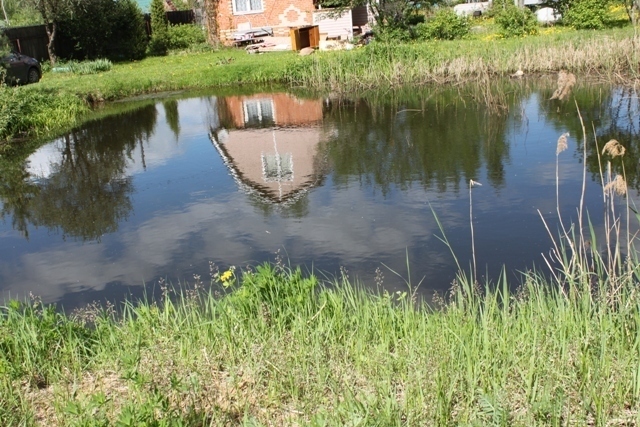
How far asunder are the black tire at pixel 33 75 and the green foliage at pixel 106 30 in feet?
15.5

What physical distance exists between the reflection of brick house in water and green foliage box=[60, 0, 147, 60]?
11.0m

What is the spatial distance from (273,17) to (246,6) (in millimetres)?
1381

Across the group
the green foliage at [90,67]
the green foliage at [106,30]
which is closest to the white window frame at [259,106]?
the green foliage at [90,67]

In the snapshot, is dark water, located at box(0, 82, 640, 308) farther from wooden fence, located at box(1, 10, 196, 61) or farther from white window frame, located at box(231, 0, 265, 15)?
white window frame, located at box(231, 0, 265, 15)

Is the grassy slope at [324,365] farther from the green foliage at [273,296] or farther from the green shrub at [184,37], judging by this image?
the green shrub at [184,37]

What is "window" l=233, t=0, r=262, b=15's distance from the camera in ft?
104

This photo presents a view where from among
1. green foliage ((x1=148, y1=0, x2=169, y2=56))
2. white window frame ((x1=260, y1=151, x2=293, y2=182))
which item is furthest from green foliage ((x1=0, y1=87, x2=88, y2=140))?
green foliage ((x1=148, y1=0, x2=169, y2=56))

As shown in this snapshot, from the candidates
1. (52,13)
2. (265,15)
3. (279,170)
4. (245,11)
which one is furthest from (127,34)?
(279,170)

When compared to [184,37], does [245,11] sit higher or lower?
higher

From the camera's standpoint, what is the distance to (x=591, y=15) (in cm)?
2420

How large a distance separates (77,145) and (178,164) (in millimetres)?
3525

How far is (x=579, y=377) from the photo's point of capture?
393cm

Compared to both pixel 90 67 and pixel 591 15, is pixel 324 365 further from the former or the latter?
pixel 90 67

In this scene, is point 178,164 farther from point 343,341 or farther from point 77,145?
point 343,341
